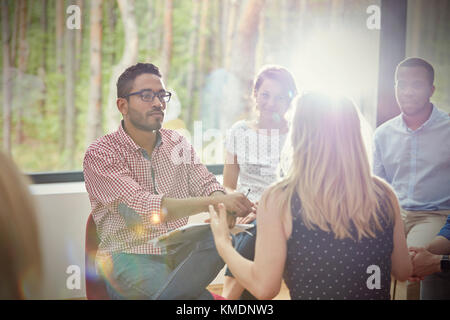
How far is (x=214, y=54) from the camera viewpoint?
3.18m

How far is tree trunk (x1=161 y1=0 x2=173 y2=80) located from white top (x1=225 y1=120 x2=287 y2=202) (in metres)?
1.05

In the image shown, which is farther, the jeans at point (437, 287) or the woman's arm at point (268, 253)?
the jeans at point (437, 287)

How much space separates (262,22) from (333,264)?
2506mm

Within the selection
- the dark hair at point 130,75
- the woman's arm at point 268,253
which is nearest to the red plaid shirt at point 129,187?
the dark hair at point 130,75

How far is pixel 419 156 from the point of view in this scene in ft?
7.21

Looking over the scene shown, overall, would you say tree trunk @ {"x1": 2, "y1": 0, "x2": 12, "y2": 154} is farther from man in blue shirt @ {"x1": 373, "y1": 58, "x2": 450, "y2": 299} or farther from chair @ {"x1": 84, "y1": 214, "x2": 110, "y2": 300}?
man in blue shirt @ {"x1": 373, "y1": 58, "x2": 450, "y2": 299}

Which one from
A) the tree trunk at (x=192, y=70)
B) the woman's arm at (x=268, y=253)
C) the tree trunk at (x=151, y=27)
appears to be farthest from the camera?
the tree trunk at (x=192, y=70)

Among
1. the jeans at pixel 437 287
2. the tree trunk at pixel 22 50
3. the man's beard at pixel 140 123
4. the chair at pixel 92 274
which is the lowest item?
the jeans at pixel 437 287

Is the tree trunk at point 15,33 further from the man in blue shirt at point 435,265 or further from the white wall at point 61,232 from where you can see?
the man in blue shirt at point 435,265

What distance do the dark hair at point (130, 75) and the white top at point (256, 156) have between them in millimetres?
620

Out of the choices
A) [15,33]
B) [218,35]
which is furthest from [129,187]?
[218,35]

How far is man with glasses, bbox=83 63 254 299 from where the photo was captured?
147 centimetres

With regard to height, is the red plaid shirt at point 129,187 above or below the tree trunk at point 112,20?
below

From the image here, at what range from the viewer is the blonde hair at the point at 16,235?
2.26 ft
